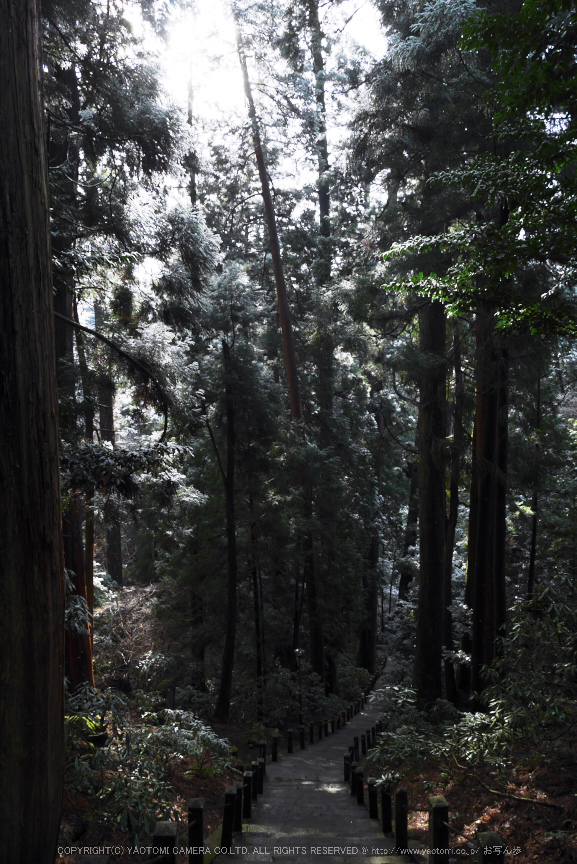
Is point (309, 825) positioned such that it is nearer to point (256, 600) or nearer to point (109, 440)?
point (109, 440)

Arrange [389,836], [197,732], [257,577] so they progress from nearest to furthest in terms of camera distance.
Answer: [389,836]
[197,732]
[257,577]

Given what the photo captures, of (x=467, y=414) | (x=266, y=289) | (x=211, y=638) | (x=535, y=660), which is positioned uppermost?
(x=266, y=289)

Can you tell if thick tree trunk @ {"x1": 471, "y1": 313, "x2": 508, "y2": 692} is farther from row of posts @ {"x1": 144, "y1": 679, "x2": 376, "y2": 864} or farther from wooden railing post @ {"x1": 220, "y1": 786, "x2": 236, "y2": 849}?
wooden railing post @ {"x1": 220, "y1": 786, "x2": 236, "y2": 849}

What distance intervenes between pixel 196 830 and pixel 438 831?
1.97m

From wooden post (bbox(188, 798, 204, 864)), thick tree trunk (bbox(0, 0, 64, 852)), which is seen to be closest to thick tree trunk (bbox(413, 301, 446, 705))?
wooden post (bbox(188, 798, 204, 864))

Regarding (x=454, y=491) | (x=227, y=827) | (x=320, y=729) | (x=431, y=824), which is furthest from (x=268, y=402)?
(x=431, y=824)

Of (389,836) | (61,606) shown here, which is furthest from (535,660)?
(61,606)

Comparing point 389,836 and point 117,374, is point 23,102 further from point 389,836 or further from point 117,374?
point 389,836

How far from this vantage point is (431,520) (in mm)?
12633

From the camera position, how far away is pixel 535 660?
6.56m

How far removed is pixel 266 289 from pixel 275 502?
35.7ft

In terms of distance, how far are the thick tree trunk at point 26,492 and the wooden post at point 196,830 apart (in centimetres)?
209

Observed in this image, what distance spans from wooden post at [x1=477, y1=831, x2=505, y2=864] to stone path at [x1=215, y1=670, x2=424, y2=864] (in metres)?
2.01

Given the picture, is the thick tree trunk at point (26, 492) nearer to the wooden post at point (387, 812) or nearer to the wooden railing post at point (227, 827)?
the wooden railing post at point (227, 827)
